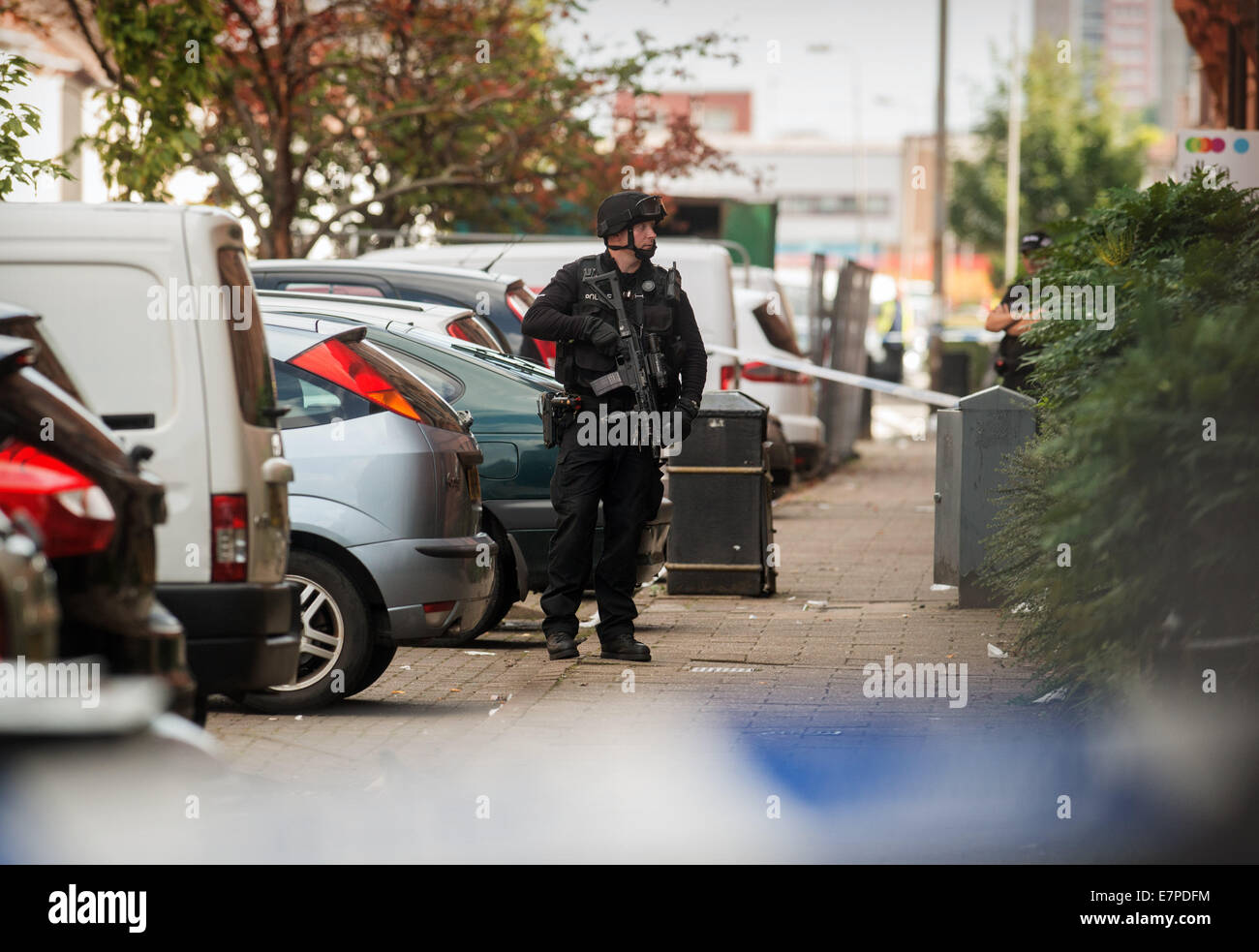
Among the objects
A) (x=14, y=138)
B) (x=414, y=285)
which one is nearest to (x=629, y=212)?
(x=14, y=138)

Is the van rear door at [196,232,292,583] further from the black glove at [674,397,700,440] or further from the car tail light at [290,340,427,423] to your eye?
the black glove at [674,397,700,440]

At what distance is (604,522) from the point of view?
9.07 m

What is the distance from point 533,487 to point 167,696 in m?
5.22

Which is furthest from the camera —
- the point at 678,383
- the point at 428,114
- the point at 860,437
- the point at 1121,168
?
the point at 1121,168

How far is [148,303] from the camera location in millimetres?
5762

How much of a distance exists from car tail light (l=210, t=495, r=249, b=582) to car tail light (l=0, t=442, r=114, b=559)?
1.40 meters

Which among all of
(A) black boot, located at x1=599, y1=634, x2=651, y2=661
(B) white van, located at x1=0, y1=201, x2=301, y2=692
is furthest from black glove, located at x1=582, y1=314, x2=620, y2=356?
(B) white van, located at x1=0, y1=201, x2=301, y2=692

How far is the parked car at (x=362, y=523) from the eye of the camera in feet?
25.1

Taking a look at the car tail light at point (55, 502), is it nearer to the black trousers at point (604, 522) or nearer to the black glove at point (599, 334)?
the black glove at point (599, 334)

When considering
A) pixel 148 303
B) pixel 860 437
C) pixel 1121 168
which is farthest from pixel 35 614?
pixel 1121 168

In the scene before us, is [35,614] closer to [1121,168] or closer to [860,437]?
[860,437]

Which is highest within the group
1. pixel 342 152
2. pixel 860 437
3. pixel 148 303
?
pixel 342 152

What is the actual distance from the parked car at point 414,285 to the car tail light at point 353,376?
3.75 meters

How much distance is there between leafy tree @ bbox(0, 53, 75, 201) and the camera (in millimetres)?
8320
